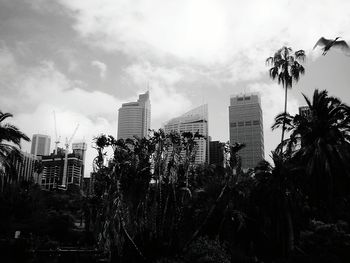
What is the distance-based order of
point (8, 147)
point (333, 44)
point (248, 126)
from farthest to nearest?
point (248, 126), point (8, 147), point (333, 44)

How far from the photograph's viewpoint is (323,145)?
27219 mm

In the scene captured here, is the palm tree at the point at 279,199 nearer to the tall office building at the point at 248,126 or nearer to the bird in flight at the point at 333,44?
the bird in flight at the point at 333,44

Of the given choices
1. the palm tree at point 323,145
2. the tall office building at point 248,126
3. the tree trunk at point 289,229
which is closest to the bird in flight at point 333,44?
the palm tree at point 323,145

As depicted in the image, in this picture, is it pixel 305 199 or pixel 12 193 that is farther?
pixel 12 193

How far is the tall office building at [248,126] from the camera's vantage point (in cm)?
17538

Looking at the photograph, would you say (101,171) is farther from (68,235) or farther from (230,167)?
(68,235)

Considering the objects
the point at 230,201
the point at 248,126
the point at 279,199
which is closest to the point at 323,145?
the point at 279,199

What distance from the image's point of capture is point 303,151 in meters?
28.8

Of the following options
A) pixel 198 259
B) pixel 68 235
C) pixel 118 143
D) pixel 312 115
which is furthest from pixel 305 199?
pixel 68 235

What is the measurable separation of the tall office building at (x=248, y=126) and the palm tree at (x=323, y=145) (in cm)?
14393

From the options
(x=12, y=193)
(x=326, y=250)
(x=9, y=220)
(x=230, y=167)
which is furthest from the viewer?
(x=12, y=193)

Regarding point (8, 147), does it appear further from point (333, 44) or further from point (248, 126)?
point (248, 126)

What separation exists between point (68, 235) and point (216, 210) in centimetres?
2526

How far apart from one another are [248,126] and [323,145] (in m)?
155
